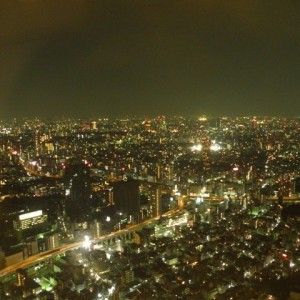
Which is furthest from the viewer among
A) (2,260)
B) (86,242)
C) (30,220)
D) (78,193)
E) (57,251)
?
(78,193)

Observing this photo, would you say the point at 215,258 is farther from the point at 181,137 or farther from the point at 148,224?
the point at 181,137

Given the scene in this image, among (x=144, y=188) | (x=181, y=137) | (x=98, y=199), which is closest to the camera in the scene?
(x=98, y=199)

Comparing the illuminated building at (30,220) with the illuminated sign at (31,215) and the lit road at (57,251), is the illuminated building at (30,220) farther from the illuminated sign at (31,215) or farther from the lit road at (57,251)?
the lit road at (57,251)

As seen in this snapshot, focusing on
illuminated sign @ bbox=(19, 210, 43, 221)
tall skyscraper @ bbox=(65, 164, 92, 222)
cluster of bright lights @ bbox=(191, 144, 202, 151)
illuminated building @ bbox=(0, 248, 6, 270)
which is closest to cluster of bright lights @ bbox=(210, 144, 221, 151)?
cluster of bright lights @ bbox=(191, 144, 202, 151)

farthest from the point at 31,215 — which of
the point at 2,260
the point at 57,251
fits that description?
the point at 2,260

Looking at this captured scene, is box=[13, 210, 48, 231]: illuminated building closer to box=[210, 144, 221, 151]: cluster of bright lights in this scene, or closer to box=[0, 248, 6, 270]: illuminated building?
A: box=[0, 248, 6, 270]: illuminated building

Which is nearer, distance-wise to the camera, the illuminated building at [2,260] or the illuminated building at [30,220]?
the illuminated building at [2,260]

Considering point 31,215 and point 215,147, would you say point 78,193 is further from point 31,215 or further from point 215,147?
point 215,147

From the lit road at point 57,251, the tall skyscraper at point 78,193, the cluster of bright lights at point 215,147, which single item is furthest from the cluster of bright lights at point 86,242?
the cluster of bright lights at point 215,147

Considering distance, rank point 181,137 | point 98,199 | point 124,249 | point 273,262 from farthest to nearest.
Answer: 1. point 181,137
2. point 98,199
3. point 124,249
4. point 273,262

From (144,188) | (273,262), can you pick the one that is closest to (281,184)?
(144,188)

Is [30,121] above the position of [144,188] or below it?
above
